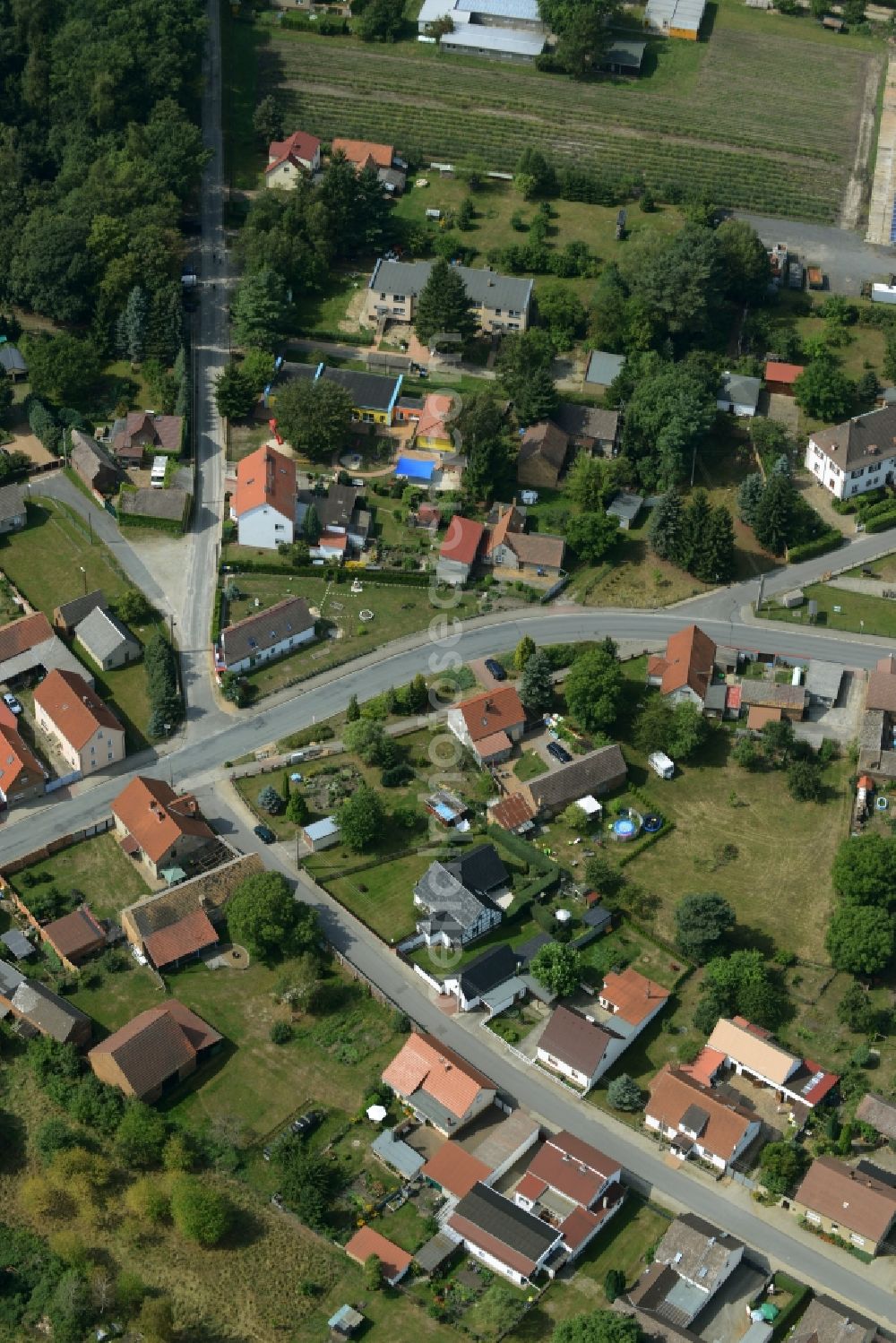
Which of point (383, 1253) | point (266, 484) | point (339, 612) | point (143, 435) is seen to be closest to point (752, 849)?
point (339, 612)

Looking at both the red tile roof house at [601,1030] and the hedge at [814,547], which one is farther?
the hedge at [814,547]

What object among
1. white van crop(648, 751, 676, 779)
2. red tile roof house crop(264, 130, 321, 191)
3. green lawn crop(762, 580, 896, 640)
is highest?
red tile roof house crop(264, 130, 321, 191)

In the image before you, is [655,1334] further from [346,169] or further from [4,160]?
[4,160]

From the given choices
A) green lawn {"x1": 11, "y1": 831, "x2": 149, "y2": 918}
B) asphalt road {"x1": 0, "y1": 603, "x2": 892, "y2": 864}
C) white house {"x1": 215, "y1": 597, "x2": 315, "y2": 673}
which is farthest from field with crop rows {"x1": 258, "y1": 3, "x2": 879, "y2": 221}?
green lawn {"x1": 11, "y1": 831, "x2": 149, "y2": 918}

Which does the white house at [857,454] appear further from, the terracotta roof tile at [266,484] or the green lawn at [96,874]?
the green lawn at [96,874]

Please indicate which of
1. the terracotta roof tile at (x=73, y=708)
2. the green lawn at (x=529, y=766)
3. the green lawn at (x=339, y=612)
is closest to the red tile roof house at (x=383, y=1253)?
the green lawn at (x=529, y=766)

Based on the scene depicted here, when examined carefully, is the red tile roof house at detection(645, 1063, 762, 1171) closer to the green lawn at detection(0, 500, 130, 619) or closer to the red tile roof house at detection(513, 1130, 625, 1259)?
the red tile roof house at detection(513, 1130, 625, 1259)
